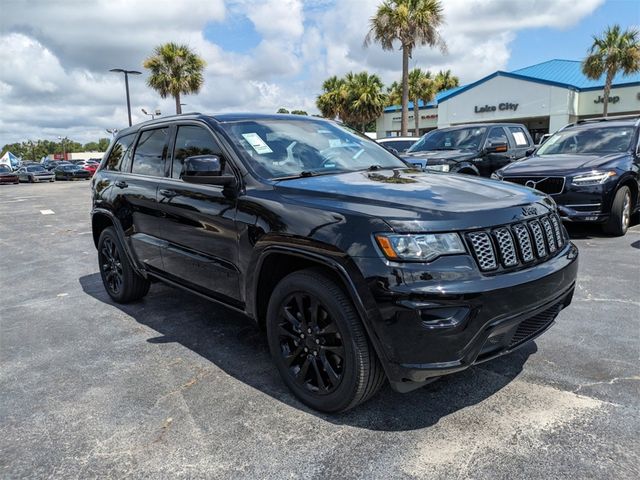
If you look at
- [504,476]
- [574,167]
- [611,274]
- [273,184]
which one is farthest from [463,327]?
[574,167]

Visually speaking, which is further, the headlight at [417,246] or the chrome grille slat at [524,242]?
the chrome grille slat at [524,242]

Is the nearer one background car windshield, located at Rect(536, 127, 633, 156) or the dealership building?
background car windshield, located at Rect(536, 127, 633, 156)

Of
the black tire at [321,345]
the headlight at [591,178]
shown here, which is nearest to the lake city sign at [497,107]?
the headlight at [591,178]

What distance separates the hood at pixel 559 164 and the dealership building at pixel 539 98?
28.5 m

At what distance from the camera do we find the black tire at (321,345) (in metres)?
2.61

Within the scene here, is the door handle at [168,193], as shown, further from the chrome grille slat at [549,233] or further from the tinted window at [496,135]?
the tinted window at [496,135]

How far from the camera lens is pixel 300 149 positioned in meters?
3.71

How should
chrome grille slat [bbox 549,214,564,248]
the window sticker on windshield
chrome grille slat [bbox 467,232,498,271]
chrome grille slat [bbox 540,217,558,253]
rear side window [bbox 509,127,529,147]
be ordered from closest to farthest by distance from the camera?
chrome grille slat [bbox 467,232,498,271] < chrome grille slat [bbox 540,217,558,253] < chrome grille slat [bbox 549,214,564,248] < the window sticker on windshield < rear side window [bbox 509,127,529,147]

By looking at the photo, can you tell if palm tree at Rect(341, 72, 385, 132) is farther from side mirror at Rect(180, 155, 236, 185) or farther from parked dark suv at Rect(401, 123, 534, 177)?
side mirror at Rect(180, 155, 236, 185)

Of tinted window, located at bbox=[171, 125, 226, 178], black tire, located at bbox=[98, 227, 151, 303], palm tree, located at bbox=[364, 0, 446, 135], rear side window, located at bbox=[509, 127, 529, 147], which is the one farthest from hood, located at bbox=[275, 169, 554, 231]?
palm tree, located at bbox=[364, 0, 446, 135]

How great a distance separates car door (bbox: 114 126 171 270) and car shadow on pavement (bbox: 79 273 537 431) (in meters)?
0.61

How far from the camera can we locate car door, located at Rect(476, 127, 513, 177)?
9.71 m

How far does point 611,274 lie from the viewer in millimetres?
5527

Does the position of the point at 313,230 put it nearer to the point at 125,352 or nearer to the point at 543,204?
the point at 543,204
